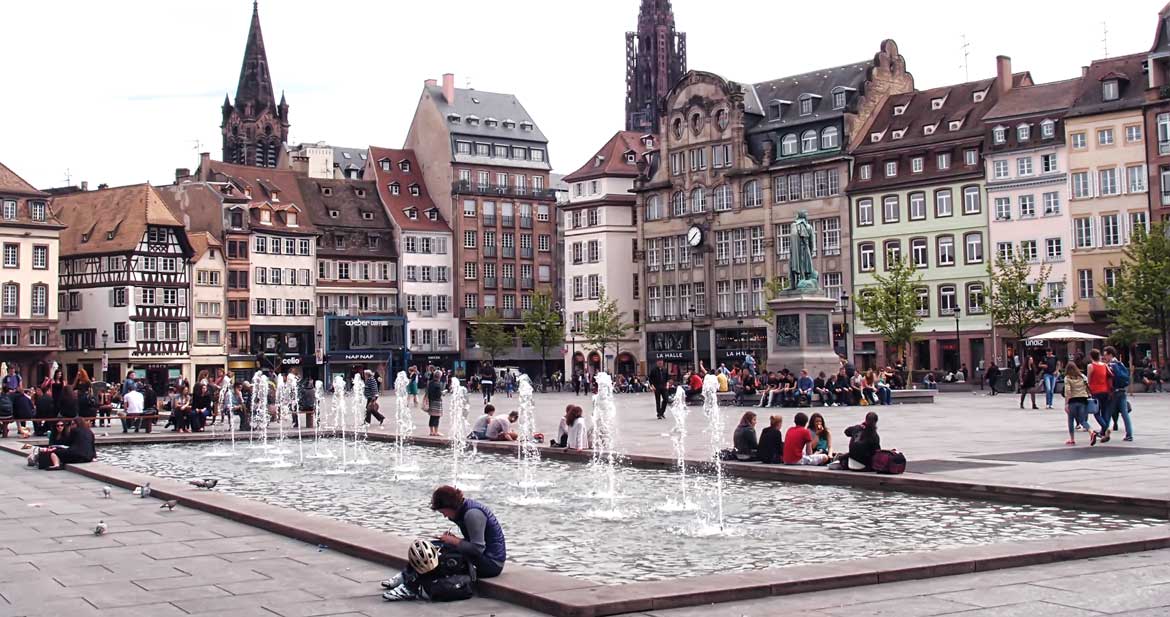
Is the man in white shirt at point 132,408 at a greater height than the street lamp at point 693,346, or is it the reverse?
the street lamp at point 693,346

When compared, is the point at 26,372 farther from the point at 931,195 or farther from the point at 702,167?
the point at 931,195

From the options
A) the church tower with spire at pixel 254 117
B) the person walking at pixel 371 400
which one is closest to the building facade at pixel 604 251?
the church tower with spire at pixel 254 117

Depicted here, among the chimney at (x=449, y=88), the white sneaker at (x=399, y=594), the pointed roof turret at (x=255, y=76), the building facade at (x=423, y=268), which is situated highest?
the pointed roof turret at (x=255, y=76)

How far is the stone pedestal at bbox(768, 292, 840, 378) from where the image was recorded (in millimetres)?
45531

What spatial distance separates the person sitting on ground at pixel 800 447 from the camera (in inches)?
813

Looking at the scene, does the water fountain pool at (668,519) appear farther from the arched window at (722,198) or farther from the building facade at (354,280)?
the building facade at (354,280)

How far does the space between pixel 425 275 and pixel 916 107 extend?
125ft

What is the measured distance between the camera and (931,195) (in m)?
74.7

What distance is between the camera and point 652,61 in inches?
5930

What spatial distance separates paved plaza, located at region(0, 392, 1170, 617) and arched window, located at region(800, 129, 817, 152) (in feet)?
201

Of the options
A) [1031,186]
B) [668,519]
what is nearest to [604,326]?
[1031,186]

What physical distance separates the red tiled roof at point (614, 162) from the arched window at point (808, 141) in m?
15.3

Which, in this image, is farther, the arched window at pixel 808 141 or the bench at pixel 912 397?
the arched window at pixel 808 141

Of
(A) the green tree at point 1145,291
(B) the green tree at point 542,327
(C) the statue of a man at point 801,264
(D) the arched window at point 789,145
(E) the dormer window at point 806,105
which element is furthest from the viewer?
(B) the green tree at point 542,327
